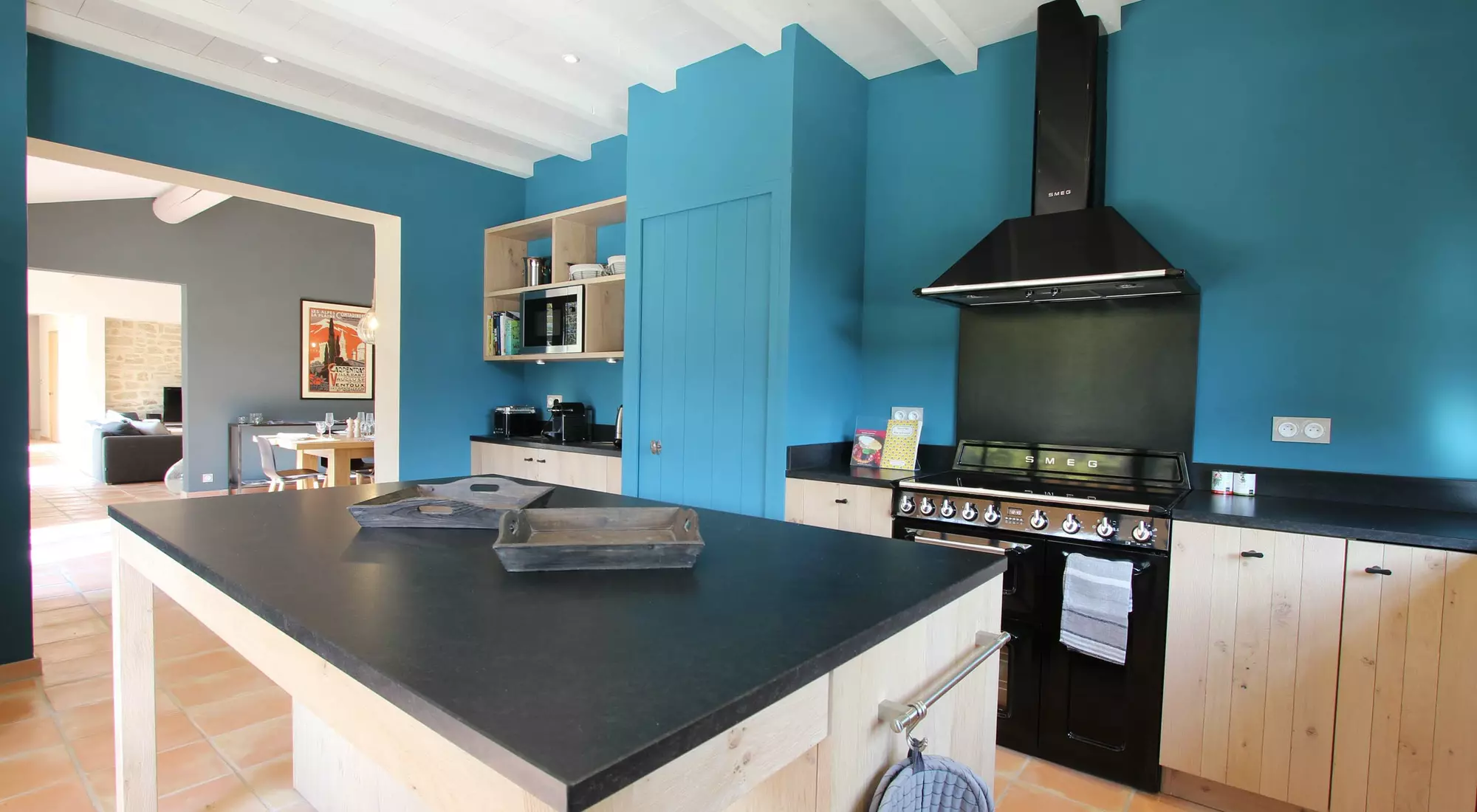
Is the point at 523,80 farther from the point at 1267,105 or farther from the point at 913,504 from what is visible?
the point at 1267,105

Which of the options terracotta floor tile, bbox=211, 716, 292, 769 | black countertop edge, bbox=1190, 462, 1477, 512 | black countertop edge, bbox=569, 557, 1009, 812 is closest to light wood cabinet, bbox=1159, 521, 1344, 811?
black countertop edge, bbox=1190, 462, 1477, 512

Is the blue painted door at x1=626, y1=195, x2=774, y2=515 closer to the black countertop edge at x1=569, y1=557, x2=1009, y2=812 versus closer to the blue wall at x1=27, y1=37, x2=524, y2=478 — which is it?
the blue wall at x1=27, y1=37, x2=524, y2=478

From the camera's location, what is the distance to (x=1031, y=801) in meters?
2.07

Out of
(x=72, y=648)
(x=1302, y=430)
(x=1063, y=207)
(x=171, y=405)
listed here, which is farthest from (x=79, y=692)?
(x=171, y=405)

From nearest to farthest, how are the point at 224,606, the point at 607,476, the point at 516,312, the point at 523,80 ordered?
the point at 224,606
the point at 523,80
the point at 607,476
the point at 516,312

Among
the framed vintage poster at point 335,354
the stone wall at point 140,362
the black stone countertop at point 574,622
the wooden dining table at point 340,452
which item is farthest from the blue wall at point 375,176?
the stone wall at point 140,362

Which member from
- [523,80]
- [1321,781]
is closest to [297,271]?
[523,80]

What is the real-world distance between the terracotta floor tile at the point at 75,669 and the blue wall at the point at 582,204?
2504 millimetres

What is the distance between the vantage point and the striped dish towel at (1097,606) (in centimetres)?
204

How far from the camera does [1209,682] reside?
2.01 m

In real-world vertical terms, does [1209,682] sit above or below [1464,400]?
below

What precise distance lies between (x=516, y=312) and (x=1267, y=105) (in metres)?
4.12

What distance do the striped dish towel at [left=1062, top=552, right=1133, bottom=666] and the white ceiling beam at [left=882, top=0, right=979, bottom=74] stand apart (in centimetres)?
202

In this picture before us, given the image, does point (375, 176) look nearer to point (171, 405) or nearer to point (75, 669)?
point (75, 669)
